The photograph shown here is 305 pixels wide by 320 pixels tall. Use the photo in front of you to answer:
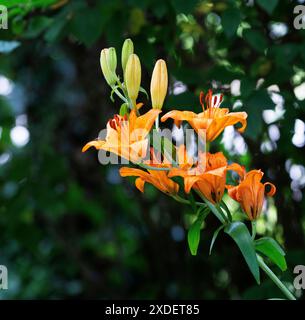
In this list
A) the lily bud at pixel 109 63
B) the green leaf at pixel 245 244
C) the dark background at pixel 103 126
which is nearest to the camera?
the green leaf at pixel 245 244

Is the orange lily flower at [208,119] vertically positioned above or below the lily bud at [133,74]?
below

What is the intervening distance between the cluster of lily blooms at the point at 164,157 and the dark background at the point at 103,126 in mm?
337

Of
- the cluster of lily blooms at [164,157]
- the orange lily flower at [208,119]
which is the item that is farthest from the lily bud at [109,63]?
the orange lily flower at [208,119]

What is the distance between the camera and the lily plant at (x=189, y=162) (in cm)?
72

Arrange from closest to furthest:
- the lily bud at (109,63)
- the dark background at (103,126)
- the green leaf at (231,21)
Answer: the lily bud at (109,63) → the green leaf at (231,21) → the dark background at (103,126)

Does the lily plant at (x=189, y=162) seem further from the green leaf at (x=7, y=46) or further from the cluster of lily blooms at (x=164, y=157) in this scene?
the green leaf at (x=7, y=46)

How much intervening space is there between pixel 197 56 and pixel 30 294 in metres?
1.17

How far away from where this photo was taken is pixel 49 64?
2.44 meters

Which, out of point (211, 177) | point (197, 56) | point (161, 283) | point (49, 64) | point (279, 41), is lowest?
point (211, 177)

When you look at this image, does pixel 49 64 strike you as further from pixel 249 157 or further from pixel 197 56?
pixel 249 157

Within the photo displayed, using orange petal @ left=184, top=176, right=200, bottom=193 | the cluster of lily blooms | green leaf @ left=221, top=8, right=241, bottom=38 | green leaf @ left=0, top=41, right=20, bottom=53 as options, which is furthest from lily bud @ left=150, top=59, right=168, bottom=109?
green leaf @ left=0, top=41, right=20, bottom=53

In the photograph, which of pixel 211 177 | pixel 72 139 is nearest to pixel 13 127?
pixel 72 139

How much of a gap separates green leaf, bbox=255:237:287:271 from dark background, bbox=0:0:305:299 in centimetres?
40

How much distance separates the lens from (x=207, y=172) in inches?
28.5
